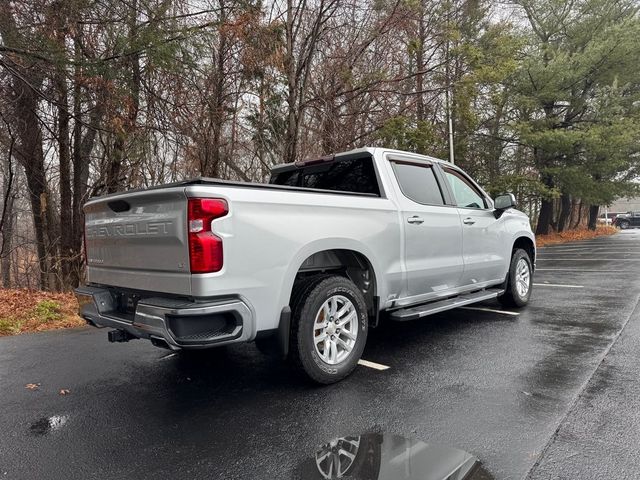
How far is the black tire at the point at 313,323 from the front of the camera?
3.46m

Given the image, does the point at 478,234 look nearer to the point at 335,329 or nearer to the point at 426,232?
the point at 426,232

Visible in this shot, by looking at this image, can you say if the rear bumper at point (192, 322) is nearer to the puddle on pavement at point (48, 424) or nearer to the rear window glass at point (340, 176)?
the puddle on pavement at point (48, 424)

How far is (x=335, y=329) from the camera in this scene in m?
3.77

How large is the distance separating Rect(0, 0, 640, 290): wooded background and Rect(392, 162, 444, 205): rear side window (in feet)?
14.8

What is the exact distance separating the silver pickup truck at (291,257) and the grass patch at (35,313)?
111 inches

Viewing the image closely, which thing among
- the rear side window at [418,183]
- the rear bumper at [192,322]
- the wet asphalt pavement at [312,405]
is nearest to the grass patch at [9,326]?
the wet asphalt pavement at [312,405]

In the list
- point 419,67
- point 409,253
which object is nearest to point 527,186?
point 419,67

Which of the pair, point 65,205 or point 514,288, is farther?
point 65,205

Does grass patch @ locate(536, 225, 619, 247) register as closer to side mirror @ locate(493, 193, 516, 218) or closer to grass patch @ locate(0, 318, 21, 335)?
side mirror @ locate(493, 193, 516, 218)

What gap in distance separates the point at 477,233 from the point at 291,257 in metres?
2.95

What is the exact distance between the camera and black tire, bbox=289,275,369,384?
3.46 metres

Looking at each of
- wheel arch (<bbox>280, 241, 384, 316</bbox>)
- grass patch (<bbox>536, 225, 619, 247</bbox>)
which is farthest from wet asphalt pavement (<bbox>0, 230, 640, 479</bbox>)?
grass patch (<bbox>536, 225, 619, 247</bbox>)

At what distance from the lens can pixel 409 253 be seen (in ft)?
14.6

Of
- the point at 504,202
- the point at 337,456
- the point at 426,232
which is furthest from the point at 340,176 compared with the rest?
the point at 337,456
